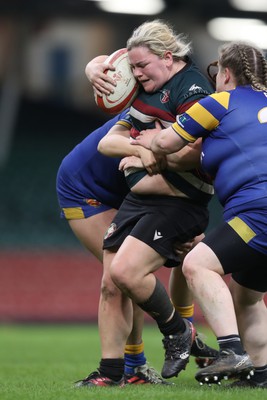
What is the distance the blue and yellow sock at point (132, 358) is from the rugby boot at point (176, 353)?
Answer: 69 centimetres

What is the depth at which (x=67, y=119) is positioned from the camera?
2383cm

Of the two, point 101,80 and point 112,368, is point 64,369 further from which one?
point 101,80

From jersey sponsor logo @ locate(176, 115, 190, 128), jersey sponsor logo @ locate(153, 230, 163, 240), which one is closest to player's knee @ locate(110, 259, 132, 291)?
jersey sponsor logo @ locate(153, 230, 163, 240)

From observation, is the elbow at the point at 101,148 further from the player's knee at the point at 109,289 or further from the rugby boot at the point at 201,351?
the rugby boot at the point at 201,351

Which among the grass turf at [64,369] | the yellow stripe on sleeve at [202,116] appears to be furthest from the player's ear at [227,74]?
the grass turf at [64,369]

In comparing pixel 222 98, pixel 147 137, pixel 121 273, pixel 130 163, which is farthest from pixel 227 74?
pixel 121 273

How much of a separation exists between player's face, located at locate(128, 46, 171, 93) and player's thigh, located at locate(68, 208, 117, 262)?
117cm

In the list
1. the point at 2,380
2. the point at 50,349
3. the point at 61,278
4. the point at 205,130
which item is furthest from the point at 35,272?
the point at 205,130

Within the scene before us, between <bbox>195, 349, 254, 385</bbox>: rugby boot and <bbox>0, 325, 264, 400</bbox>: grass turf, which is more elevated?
<bbox>195, 349, 254, 385</bbox>: rugby boot

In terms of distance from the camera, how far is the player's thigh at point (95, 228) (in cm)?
665

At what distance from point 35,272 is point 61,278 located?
509mm

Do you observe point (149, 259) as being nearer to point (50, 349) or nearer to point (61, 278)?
point (50, 349)

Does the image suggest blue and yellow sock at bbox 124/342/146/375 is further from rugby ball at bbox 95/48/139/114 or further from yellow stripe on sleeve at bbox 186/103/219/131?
yellow stripe on sleeve at bbox 186/103/219/131

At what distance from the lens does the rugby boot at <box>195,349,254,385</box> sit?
5.15 meters
